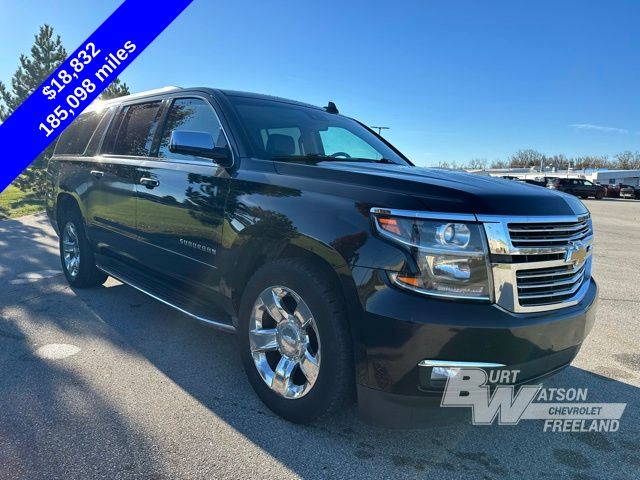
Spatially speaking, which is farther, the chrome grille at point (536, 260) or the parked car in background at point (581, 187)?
the parked car in background at point (581, 187)

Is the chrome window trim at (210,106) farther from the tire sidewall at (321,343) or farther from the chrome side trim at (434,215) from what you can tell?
the chrome side trim at (434,215)

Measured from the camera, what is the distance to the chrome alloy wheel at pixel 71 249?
532cm

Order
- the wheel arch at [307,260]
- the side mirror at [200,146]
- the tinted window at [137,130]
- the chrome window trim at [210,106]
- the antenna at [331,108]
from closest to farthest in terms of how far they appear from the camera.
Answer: the wheel arch at [307,260] → the side mirror at [200,146] → the chrome window trim at [210,106] → the tinted window at [137,130] → the antenna at [331,108]

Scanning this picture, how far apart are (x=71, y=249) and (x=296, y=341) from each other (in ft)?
13.0

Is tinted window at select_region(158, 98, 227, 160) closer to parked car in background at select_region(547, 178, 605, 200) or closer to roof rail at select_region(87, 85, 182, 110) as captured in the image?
roof rail at select_region(87, 85, 182, 110)

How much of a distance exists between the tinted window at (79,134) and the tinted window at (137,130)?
0.72 meters

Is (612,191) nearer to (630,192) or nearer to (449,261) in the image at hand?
(630,192)

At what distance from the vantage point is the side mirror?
3.11 m

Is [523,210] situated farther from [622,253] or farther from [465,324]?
[622,253]

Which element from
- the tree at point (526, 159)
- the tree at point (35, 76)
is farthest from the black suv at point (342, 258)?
the tree at point (526, 159)

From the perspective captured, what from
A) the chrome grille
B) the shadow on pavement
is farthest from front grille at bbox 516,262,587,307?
the shadow on pavement

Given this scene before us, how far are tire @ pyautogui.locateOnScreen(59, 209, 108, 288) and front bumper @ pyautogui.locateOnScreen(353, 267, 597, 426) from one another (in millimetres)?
3925

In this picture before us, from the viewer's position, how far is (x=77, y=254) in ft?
17.6

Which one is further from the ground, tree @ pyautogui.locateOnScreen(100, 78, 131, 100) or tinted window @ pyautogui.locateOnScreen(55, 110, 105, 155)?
tree @ pyautogui.locateOnScreen(100, 78, 131, 100)
